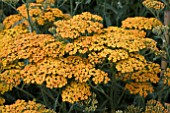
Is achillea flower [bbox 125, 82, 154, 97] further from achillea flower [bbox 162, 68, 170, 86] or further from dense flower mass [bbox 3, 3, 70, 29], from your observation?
dense flower mass [bbox 3, 3, 70, 29]

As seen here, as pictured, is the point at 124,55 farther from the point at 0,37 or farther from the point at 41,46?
the point at 0,37

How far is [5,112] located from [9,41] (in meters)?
0.39

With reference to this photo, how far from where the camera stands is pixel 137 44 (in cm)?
184

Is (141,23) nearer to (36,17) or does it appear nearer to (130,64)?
(130,64)

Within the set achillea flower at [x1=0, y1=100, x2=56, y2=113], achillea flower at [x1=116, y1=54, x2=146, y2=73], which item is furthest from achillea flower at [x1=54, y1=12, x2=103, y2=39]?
achillea flower at [x1=0, y1=100, x2=56, y2=113]

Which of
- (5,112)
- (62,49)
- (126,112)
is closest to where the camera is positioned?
(5,112)

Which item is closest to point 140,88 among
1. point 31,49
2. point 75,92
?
point 75,92

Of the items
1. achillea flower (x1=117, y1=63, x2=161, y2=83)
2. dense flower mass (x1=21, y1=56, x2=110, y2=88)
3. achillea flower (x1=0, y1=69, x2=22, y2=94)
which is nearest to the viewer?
dense flower mass (x1=21, y1=56, x2=110, y2=88)

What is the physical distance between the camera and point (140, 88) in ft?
6.28

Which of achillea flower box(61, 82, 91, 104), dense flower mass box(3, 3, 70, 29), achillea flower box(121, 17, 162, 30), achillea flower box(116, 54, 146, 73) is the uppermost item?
dense flower mass box(3, 3, 70, 29)

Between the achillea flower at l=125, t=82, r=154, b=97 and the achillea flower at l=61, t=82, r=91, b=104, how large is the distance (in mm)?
303

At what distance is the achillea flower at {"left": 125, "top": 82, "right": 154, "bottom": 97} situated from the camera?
75.0 inches

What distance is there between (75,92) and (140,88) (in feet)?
1.31

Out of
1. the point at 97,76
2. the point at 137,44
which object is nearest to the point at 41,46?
the point at 97,76
